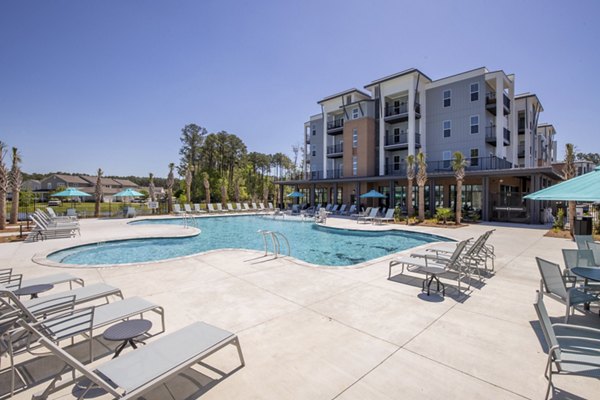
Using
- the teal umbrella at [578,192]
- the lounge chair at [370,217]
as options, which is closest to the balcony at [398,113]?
the lounge chair at [370,217]

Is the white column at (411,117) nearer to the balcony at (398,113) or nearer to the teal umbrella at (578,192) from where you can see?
the balcony at (398,113)

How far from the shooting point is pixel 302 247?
12.3m

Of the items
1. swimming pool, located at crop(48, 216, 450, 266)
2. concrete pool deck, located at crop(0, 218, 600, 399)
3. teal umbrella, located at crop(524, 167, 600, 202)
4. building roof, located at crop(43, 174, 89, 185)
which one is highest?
building roof, located at crop(43, 174, 89, 185)

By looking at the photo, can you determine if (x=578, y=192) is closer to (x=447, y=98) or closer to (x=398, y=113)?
(x=447, y=98)

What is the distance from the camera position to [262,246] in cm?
1227

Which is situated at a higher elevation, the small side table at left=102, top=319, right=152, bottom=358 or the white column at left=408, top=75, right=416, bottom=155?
the white column at left=408, top=75, right=416, bottom=155

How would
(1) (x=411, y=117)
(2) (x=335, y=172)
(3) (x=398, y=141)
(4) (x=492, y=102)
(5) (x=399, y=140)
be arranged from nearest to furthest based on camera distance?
(4) (x=492, y=102) → (1) (x=411, y=117) → (5) (x=399, y=140) → (3) (x=398, y=141) → (2) (x=335, y=172)

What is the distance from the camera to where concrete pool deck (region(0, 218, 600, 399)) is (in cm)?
269

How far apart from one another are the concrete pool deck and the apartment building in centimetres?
1751

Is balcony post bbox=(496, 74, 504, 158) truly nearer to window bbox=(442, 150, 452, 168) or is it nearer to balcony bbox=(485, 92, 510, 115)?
balcony bbox=(485, 92, 510, 115)

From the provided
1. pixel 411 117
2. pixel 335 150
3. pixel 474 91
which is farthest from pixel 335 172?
pixel 474 91

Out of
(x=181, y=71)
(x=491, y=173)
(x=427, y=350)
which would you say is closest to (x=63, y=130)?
(x=181, y=71)

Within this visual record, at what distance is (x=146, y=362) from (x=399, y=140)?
94.1 ft

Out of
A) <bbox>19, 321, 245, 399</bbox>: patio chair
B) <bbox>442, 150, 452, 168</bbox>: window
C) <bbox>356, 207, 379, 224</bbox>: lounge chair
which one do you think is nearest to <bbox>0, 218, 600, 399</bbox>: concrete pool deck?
<bbox>19, 321, 245, 399</bbox>: patio chair
